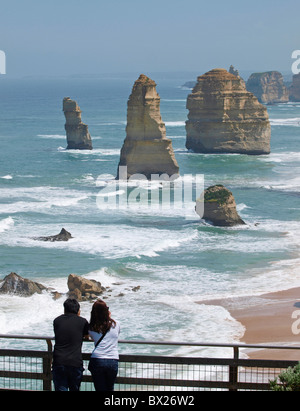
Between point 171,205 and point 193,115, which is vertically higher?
point 193,115

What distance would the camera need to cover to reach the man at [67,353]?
1001 centimetres

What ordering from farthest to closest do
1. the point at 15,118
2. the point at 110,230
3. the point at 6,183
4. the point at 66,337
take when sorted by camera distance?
1. the point at 15,118
2. the point at 6,183
3. the point at 110,230
4. the point at 66,337

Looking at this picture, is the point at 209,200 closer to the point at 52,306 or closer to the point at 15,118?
the point at 52,306

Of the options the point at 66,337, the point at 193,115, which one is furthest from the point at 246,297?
the point at 193,115

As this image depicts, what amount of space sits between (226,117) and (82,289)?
5121 centimetres

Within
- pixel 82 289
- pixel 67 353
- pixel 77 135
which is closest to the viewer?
pixel 67 353

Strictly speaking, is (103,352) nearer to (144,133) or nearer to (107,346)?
(107,346)

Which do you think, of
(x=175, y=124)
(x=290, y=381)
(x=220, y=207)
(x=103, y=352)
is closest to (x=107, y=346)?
(x=103, y=352)

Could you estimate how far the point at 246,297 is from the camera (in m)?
30.7

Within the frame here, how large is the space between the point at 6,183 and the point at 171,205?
18.1 meters

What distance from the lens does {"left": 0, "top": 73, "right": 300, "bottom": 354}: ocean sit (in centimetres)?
2814

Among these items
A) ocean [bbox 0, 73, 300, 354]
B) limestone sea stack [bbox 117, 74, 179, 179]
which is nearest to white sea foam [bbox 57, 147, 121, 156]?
ocean [bbox 0, 73, 300, 354]

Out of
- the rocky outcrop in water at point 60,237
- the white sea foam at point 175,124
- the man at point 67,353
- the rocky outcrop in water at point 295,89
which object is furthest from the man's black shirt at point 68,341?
the rocky outcrop in water at point 295,89

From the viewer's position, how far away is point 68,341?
10047 millimetres
